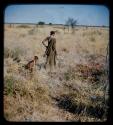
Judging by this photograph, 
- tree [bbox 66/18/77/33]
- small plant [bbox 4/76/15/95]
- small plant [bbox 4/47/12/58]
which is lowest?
small plant [bbox 4/76/15/95]

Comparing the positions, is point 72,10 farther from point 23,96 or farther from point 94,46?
point 23,96

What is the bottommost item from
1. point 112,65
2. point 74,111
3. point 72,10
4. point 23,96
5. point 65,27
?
point 74,111

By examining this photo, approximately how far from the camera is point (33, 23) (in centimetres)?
246

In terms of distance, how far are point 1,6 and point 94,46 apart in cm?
99

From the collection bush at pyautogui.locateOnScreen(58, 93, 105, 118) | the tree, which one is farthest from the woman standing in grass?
bush at pyautogui.locateOnScreen(58, 93, 105, 118)

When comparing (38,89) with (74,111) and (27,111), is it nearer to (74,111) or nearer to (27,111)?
(27,111)

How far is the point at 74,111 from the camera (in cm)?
247

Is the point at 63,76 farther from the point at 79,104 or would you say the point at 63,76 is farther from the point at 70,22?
the point at 70,22

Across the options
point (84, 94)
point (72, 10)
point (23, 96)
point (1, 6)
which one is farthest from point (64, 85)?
point (1, 6)

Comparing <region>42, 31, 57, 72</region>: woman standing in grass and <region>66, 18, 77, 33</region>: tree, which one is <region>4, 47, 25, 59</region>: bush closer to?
<region>42, 31, 57, 72</region>: woman standing in grass

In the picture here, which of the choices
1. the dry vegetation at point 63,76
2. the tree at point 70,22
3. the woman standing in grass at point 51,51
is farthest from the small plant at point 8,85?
the tree at point 70,22

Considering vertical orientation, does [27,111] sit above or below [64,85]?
below

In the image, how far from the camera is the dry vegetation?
95.5 inches

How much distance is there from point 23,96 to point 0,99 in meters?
0.22
